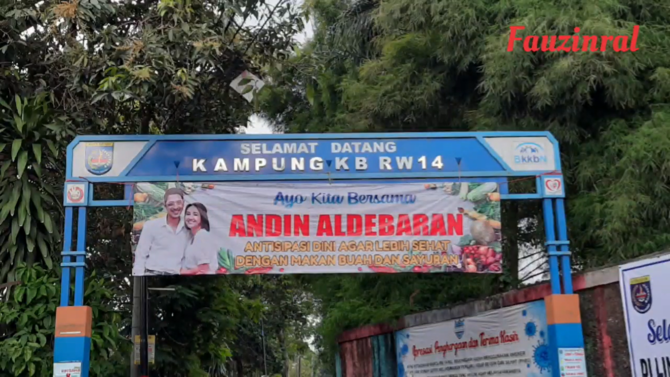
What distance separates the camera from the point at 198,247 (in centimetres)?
886

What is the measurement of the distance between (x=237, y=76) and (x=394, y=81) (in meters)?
2.96

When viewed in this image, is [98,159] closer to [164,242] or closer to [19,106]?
[164,242]

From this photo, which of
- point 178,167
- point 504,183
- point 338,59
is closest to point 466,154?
point 504,183

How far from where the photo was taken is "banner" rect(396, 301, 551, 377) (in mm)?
10312

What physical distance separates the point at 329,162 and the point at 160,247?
2.30 m

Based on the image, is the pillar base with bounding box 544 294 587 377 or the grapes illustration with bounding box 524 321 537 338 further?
the grapes illustration with bounding box 524 321 537 338

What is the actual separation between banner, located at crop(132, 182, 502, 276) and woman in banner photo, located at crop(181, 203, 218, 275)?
1cm

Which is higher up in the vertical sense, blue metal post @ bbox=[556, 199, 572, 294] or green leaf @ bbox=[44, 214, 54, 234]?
green leaf @ bbox=[44, 214, 54, 234]

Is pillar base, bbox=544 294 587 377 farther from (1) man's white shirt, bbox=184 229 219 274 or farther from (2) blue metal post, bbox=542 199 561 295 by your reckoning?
(1) man's white shirt, bbox=184 229 219 274

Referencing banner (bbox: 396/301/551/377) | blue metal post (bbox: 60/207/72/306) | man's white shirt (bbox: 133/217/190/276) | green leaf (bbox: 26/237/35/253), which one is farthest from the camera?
banner (bbox: 396/301/551/377)

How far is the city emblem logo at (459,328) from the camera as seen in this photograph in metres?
12.1

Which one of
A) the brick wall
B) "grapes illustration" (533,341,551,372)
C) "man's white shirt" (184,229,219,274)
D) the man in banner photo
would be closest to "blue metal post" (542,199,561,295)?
the brick wall

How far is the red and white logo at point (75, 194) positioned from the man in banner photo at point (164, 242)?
71cm

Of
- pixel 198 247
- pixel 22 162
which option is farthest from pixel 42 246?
pixel 198 247
